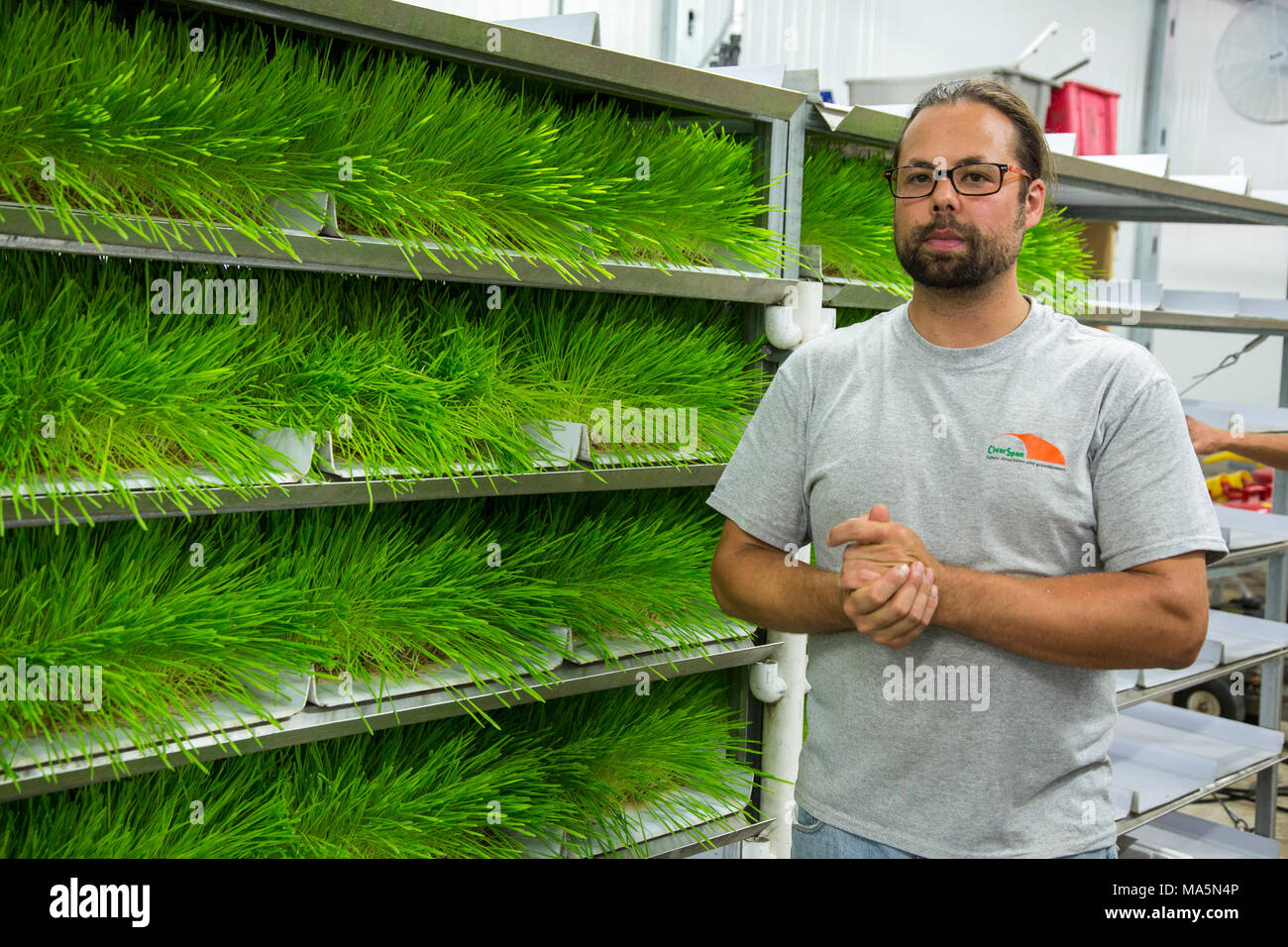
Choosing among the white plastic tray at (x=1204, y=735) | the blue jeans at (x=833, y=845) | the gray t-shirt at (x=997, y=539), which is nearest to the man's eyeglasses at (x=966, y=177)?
the gray t-shirt at (x=997, y=539)

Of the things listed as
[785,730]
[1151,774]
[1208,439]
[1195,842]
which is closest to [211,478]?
[785,730]

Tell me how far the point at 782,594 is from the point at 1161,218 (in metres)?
2.93

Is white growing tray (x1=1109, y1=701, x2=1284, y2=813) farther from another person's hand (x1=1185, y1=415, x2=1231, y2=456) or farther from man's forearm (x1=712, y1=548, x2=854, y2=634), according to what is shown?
man's forearm (x1=712, y1=548, x2=854, y2=634)

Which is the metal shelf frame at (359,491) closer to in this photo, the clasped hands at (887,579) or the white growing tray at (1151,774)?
the clasped hands at (887,579)

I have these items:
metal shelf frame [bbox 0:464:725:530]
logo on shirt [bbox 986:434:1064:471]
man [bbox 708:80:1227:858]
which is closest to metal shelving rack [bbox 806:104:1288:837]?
metal shelf frame [bbox 0:464:725:530]

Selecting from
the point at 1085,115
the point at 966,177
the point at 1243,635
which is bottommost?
the point at 1243,635

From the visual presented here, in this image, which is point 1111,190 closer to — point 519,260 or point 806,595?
point 519,260

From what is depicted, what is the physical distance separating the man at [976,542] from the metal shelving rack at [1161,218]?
2.31 feet

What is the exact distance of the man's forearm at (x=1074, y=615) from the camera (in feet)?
4.05

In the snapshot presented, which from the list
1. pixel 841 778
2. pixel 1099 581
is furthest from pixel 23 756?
pixel 1099 581

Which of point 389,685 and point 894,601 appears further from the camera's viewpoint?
point 389,685

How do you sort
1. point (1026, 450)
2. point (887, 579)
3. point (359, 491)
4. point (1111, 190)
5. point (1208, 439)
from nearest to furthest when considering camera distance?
1. point (887, 579)
2. point (1026, 450)
3. point (359, 491)
4. point (1111, 190)
5. point (1208, 439)

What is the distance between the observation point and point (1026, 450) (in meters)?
1.32

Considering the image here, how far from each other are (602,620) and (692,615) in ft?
0.65
